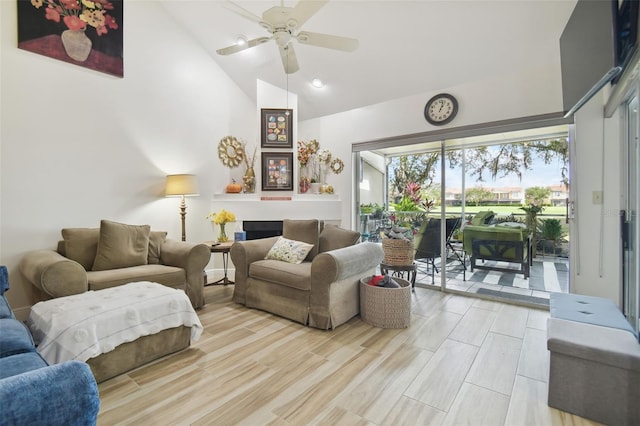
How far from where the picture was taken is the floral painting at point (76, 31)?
2879 millimetres

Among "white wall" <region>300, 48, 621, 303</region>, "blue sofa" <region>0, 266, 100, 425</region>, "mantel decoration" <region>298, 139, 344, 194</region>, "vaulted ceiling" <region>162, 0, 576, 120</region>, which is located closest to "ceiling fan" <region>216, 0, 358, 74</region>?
"vaulted ceiling" <region>162, 0, 576, 120</region>

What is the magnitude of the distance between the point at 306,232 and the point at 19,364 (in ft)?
7.90

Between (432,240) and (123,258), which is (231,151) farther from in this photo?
(432,240)

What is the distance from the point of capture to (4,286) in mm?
2193

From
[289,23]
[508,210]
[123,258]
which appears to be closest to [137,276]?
[123,258]

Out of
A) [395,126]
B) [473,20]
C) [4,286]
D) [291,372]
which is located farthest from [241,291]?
[473,20]

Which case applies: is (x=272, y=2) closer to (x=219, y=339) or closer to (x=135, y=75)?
(x=135, y=75)

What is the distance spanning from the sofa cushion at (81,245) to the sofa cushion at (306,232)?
194cm

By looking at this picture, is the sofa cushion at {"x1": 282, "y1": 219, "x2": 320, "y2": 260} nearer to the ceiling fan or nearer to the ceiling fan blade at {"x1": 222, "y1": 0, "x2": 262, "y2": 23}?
the ceiling fan

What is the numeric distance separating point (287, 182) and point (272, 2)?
2285 mm

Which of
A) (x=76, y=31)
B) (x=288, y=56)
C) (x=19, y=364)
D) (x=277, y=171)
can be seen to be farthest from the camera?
(x=277, y=171)

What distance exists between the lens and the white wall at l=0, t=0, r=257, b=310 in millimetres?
2809

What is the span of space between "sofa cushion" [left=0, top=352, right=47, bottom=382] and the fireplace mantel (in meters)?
3.13

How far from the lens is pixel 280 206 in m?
4.50
